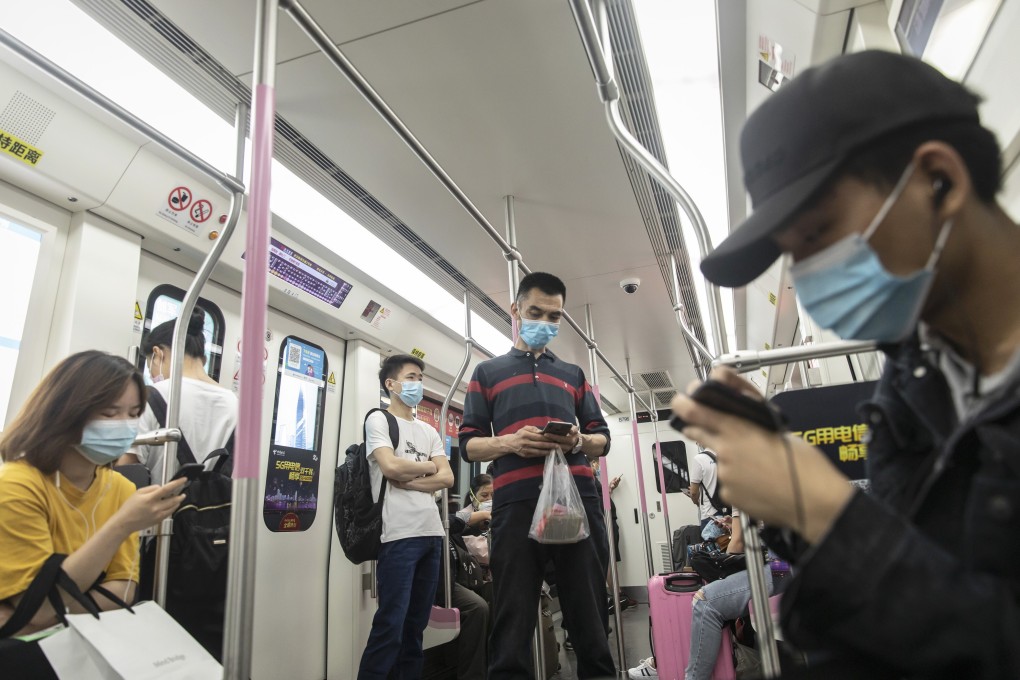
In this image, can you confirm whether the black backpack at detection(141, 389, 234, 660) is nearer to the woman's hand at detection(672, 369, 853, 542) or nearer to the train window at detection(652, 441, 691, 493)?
the woman's hand at detection(672, 369, 853, 542)

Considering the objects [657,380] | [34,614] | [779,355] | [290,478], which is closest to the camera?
[779,355]

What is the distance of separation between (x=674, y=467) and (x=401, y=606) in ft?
24.8

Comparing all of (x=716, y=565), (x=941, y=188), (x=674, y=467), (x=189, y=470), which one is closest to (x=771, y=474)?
(x=941, y=188)

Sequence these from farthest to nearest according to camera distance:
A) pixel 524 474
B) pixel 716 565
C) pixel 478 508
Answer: pixel 478 508 → pixel 716 565 → pixel 524 474

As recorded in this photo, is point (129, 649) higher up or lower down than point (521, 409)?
lower down

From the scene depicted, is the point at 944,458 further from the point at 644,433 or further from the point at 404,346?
the point at 644,433

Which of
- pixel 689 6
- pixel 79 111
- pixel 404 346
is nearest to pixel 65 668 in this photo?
pixel 79 111

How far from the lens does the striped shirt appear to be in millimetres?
2191

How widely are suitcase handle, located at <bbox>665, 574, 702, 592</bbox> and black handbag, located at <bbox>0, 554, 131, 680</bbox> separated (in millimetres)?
3003

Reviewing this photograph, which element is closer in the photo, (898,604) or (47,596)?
(898,604)

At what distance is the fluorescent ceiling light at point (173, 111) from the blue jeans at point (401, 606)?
213 centimetres

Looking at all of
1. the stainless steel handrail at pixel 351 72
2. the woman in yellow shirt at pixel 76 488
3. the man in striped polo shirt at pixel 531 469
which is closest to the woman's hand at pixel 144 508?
the woman in yellow shirt at pixel 76 488

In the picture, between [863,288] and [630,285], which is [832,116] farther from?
[630,285]

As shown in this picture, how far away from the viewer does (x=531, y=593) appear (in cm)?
198
